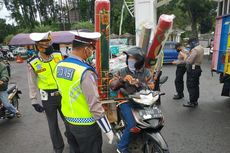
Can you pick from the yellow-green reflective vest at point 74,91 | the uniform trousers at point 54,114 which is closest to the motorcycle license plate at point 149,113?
the yellow-green reflective vest at point 74,91

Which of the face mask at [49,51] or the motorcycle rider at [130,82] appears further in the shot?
the face mask at [49,51]

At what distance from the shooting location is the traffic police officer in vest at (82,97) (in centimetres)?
→ 241

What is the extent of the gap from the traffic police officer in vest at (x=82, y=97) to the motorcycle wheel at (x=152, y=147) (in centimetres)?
81

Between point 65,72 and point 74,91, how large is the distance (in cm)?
20

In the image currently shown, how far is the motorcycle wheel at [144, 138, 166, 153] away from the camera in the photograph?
3.12 m

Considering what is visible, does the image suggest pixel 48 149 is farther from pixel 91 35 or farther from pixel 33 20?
pixel 33 20

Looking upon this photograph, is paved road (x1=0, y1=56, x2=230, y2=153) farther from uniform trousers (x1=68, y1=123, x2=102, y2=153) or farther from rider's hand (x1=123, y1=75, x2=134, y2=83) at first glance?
uniform trousers (x1=68, y1=123, x2=102, y2=153)

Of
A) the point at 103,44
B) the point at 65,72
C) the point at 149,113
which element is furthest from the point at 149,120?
the point at 103,44

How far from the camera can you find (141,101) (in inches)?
126

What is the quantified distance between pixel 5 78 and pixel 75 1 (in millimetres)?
53762

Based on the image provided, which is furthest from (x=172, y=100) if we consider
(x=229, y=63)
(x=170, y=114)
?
(x=229, y=63)

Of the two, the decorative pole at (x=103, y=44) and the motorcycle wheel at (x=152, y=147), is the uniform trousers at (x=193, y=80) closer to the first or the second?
the decorative pole at (x=103, y=44)

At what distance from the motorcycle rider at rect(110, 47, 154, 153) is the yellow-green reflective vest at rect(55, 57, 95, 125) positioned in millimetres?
1001

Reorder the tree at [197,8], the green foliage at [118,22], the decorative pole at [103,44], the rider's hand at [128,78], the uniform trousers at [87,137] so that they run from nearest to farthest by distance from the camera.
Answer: the uniform trousers at [87,137] → the rider's hand at [128,78] → the decorative pole at [103,44] → the tree at [197,8] → the green foliage at [118,22]
